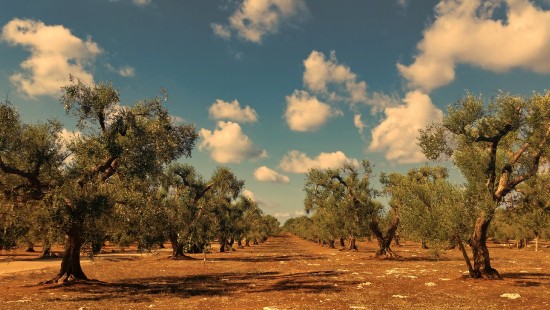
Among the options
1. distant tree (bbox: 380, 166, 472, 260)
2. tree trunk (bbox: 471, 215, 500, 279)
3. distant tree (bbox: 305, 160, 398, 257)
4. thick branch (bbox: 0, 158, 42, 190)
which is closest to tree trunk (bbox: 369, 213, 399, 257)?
distant tree (bbox: 305, 160, 398, 257)

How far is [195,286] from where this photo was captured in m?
33.1

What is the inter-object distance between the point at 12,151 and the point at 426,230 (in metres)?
32.4

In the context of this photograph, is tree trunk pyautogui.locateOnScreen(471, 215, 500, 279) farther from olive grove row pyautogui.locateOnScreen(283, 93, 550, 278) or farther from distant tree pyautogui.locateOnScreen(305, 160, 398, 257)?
distant tree pyautogui.locateOnScreen(305, 160, 398, 257)

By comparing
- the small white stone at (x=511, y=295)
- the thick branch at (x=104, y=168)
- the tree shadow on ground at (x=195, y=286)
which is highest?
the thick branch at (x=104, y=168)

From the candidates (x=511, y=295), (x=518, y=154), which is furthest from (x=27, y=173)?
(x=518, y=154)

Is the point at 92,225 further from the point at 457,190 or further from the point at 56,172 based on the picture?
the point at 457,190

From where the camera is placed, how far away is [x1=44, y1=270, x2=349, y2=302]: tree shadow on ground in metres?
27.5

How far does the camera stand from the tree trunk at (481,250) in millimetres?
30656

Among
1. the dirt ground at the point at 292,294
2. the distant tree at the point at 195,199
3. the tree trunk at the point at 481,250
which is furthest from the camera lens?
the distant tree at the point at 195,199

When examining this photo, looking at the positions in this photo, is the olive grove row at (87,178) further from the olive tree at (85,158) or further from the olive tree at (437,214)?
the olive tree at (437,214)

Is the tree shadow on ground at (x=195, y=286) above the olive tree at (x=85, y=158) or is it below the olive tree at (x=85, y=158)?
below

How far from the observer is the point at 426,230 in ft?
103

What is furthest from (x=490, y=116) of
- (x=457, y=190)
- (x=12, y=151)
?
(x=12, y=151)

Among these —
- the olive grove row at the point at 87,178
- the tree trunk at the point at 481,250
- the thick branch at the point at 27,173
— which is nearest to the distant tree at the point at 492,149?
the tree trunk at the point at 481,250
